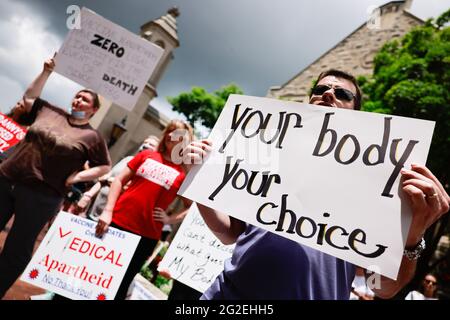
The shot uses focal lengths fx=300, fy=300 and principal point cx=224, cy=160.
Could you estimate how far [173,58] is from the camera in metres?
14.9

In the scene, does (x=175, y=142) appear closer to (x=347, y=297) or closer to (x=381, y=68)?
(x=347, y=297)

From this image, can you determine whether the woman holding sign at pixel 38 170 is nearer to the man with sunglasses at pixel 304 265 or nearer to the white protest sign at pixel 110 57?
the white protest sign at pixel 110 57

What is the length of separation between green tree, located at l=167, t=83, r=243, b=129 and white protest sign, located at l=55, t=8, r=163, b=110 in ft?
64.8

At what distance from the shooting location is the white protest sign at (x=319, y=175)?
103cm

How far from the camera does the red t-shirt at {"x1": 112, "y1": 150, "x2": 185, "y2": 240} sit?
233cm

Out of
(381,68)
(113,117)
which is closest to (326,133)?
(381,68)

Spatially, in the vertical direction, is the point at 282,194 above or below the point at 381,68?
below

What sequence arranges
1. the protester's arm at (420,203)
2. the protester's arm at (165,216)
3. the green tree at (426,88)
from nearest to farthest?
the protester's arm at (420,203)
the protester's arm at (165,216)
the green tree at (426,88)

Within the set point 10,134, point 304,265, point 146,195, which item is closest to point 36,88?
point 10,134

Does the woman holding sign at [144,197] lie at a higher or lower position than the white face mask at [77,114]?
lower

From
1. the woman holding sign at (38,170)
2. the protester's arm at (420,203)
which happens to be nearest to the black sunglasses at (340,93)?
the protester's arm at (420,203)

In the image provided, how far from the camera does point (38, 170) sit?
2.18m

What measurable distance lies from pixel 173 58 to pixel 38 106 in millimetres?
13385

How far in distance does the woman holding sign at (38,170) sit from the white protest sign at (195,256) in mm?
901
